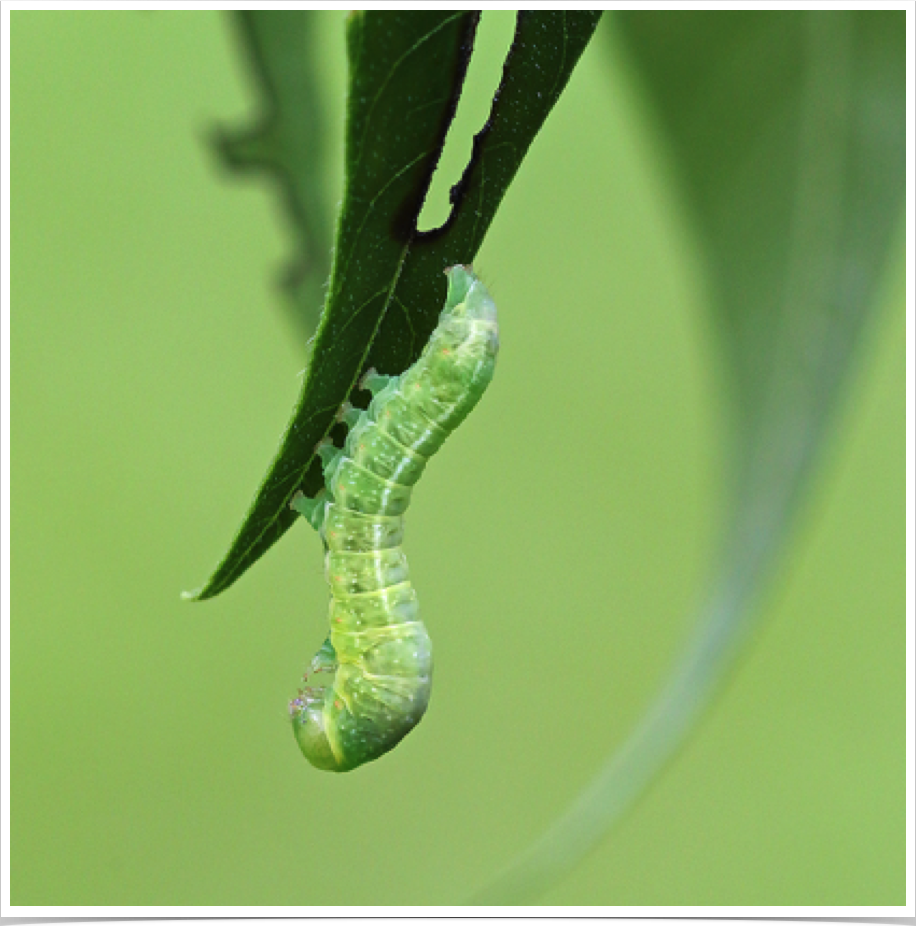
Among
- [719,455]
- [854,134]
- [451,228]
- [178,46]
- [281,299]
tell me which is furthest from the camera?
[178,46]

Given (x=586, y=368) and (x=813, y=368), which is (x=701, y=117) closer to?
(x=813, y=368)

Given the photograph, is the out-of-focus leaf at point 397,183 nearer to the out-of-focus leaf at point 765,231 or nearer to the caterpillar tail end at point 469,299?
the caterpillar tail end at point 469,299

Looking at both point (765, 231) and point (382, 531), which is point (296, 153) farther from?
point (765, 231)

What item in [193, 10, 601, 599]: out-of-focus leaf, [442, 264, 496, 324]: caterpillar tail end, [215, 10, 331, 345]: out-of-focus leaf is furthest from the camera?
[215, 10, 331, 345]: out-of-focus leaf

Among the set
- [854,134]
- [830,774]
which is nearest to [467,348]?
[854,134]

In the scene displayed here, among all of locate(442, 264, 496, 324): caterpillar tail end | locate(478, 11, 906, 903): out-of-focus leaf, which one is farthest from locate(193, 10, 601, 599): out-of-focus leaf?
locate(478, 11, 906, 903): out-of-focus leaf

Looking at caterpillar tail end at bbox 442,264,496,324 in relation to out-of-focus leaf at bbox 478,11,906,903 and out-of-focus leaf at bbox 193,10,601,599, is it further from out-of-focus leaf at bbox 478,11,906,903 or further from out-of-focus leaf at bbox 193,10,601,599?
out-of-focus leaf at bbox 478,11,906,903
